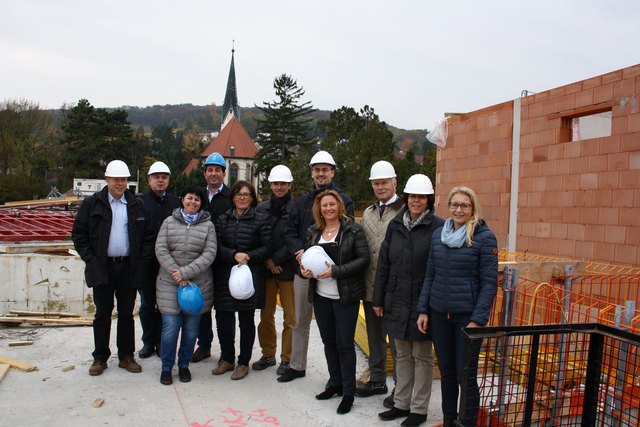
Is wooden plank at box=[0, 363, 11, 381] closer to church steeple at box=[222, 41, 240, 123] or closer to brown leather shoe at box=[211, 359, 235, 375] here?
brown leather shoe at box=[211, 359, 235, 375]

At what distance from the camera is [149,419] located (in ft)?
12.6

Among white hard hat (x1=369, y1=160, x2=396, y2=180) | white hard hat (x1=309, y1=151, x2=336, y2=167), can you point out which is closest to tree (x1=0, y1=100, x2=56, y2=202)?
white hard hat (x1=309, y1=151, x2=336, y2=167)

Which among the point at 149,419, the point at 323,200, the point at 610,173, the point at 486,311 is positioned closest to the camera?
the point at 486,311

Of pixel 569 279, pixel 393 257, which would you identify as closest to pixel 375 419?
pixel 393 257

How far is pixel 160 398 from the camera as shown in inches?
167

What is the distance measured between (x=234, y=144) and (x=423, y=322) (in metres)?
68.8

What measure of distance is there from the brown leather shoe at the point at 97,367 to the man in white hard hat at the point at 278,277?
140 centimetres

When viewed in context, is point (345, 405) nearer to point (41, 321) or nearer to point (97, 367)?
point (97, 367)

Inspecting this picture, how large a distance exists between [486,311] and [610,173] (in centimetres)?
478

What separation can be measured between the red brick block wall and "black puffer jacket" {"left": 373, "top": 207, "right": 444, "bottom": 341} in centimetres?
430

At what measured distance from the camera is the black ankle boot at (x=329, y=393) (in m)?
4.30

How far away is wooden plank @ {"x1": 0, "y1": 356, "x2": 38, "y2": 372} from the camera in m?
4.75

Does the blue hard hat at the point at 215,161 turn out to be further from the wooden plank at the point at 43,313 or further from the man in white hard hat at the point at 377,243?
the wooden plank at the point at 43,313

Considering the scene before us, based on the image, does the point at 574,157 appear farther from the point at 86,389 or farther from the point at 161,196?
the point at 86,389
